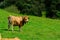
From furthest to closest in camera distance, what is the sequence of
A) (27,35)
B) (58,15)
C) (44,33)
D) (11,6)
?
(11,6) < (58,15) < (44,33) < (27,35)

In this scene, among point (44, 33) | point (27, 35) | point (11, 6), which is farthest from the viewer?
point (11, 6)

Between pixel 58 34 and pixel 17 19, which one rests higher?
pixel 17 19

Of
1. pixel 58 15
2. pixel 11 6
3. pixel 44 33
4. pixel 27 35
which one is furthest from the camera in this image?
pixel 11 6

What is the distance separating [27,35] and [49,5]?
33707 mm

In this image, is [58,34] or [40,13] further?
[40,13]

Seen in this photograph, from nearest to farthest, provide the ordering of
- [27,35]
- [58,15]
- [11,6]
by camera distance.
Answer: [27,35] < [58,15] < [11,6]

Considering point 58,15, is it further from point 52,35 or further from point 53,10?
point 52,35

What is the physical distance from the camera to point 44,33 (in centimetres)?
2206

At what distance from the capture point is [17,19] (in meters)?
21.3

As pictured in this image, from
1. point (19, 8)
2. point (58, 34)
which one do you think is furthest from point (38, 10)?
point (58, 34)

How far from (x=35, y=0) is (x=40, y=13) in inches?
154

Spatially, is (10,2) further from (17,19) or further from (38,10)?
(17,19)

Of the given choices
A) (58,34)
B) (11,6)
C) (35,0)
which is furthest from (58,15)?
(58,34)

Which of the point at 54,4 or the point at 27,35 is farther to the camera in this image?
the point at 54,4
